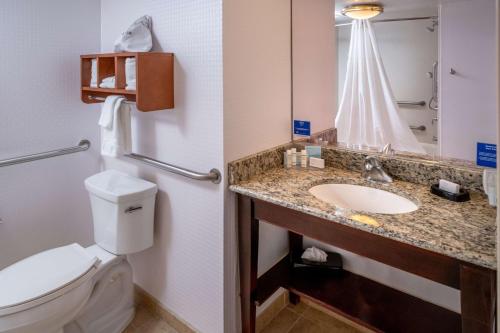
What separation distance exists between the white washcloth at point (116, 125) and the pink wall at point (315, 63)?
82 cm

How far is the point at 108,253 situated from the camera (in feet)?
5.34

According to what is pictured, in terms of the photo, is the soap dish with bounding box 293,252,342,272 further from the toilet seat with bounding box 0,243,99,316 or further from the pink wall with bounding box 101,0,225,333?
the toilet seat with bounding box 0,243,99,316

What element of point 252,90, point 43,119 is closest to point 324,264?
point 252,90

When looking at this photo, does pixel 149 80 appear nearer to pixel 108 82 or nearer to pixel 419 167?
pixel 108 82

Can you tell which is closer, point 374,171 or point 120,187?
point 374,171

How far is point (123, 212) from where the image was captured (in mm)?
1518

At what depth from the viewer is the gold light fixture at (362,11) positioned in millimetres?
1396

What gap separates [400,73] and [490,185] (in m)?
0.55

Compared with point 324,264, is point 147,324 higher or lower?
lower

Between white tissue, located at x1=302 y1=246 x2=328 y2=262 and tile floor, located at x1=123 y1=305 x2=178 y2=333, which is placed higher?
white tissue, located at x1=302 y1=246 x2=328 y2=262

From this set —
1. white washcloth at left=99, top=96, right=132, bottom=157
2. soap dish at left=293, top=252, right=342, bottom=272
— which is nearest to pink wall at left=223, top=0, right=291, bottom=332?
soap dish at left=293, top=252, right=342, bottom=272

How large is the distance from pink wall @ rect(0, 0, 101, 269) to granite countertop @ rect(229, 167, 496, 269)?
114 cm

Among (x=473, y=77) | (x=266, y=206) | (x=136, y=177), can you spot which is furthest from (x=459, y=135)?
(x=136, y=177)

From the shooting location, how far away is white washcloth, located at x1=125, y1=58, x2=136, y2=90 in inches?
55.9
